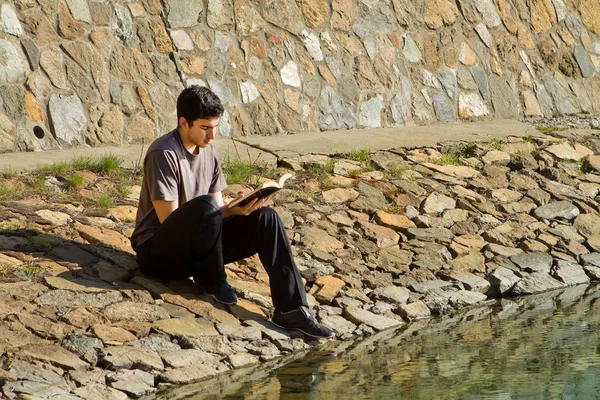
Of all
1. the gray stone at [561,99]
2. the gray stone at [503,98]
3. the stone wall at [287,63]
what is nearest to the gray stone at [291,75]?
the stone wall at [287,63]

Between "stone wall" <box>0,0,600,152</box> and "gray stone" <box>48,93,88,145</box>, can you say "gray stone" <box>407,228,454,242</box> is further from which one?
"gray stone" <box>48,93,88,145</box>

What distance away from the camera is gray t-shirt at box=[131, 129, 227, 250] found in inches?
207

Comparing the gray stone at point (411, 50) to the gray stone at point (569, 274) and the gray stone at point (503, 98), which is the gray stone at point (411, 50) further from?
the gray stone at point (569, 274)

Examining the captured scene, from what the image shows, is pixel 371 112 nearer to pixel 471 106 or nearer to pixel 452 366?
pixel 471 106

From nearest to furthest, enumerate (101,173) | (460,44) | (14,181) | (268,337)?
(268,337) < (14,181) < (101,173) < (460,44)

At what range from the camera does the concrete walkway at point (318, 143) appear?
23.7ft

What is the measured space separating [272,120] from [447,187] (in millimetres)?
1568

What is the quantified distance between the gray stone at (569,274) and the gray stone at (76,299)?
119 inches

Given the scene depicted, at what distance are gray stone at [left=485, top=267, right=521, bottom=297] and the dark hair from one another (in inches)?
90.6

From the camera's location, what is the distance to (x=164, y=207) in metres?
5.28

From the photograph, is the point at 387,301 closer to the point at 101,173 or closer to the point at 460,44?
the point at 101,173

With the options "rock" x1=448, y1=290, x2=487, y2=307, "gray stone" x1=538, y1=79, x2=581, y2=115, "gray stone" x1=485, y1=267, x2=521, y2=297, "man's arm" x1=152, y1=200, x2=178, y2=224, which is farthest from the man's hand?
"gray stone" x1=538, y1=79, x2=581, y2=115

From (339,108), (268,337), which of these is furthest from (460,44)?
(268,337)

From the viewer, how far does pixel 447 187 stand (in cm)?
798
